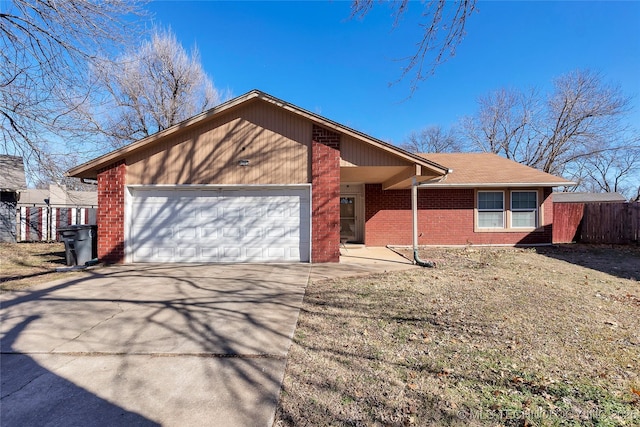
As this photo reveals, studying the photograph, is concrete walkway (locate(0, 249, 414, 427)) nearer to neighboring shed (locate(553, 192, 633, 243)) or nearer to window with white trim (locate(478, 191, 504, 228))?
window with white trim (locate(478, 191, 504, 228))

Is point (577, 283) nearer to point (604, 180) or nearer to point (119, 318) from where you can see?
point (119, 318)

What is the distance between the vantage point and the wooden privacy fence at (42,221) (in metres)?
14.9

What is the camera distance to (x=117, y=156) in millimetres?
8547

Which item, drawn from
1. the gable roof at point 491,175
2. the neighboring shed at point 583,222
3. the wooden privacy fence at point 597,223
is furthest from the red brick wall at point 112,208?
the wooden privacy fence at point 597,223

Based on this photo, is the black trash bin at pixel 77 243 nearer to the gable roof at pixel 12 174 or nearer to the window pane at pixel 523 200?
the gable roof at pixel 12 174

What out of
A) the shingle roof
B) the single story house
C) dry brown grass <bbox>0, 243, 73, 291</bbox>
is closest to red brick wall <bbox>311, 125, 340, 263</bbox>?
the single story house

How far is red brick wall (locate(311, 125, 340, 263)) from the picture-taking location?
872 cm

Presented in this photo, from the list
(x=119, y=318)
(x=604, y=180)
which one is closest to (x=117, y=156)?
(x=119, y=318)

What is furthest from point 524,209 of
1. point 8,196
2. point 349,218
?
point 8,196

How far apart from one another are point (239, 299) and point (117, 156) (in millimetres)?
6194

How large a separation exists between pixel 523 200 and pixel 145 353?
1450cm

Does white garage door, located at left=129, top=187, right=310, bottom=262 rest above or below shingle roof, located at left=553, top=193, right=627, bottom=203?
below

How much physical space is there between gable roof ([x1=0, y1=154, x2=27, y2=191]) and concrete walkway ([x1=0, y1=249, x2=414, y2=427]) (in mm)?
11888

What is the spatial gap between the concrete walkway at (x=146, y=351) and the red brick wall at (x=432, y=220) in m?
7.16
